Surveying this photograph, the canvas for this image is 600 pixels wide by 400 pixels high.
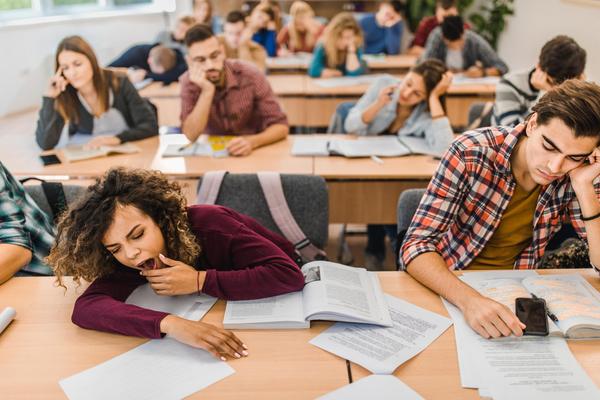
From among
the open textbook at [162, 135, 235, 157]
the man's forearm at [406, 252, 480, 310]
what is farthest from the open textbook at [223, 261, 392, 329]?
the open textbook at [162, 135, 235, 157]

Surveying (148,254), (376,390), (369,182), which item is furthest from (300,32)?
(376,390)

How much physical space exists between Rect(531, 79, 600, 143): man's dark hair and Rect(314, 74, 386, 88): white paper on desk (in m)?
2.96

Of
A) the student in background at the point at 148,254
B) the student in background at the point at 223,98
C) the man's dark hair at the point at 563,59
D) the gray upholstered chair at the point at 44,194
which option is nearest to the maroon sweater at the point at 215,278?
the student in background at the point at 148,254

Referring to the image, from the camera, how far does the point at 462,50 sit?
185 inches

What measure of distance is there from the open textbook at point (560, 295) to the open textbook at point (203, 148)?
145 centimetres

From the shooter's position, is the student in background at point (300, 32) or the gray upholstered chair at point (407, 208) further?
the student in background at point (300, 32)

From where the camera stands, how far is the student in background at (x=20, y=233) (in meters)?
1.55

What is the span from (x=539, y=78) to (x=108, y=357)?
234cm

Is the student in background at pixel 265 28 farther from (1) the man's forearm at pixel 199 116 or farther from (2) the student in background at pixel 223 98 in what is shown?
(1) the man's forearm at pixel 199 116

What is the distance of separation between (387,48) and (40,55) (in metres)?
3.65

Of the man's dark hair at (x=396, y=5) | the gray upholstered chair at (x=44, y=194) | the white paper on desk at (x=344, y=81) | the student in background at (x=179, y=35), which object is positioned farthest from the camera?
the man's dark hair at (x=396, y=5)

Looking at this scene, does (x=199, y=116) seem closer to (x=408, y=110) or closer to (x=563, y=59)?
(x=408, y=110)

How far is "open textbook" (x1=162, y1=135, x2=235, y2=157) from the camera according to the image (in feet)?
8.49

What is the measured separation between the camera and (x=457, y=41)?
4.64m
